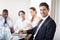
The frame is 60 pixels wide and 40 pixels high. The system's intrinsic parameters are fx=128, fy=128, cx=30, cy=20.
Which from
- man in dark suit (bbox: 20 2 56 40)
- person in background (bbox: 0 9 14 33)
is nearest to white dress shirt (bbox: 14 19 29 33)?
person in background (bbox: 0 9 14 33)

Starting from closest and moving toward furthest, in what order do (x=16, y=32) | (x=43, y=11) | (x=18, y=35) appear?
(x=43, y=11) → (x=18, y=35) → (x=16, y=32)

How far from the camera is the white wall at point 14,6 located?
1881 mm

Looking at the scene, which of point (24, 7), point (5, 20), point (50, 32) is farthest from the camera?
point (24, 7)

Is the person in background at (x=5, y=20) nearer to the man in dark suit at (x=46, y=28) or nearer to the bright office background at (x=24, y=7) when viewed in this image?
the bright office background at (x=24, y=7)

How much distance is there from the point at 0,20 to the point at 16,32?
277 mm

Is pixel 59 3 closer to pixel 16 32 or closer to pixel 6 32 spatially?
pixel 16 32

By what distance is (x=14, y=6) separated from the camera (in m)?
1.91

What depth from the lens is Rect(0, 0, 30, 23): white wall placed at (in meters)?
1.88

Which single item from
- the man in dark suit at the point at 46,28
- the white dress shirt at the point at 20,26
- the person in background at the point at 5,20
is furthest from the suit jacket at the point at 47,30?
the person in background at the point at 5,20

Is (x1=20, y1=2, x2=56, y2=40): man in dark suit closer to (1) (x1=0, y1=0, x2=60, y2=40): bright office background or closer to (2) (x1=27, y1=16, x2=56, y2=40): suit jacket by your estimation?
(2) (x1=27, y1=16, x2=56, y2=40): suit jacket

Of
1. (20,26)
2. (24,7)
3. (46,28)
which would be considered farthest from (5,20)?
(46,28)

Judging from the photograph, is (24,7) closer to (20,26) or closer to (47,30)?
(20,26)

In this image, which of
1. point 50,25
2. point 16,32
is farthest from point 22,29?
point 50,25

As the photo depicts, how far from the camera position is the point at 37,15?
6.09 feet
